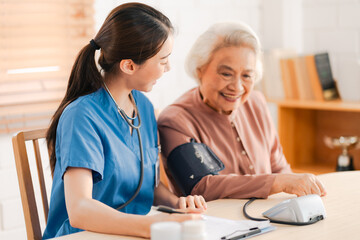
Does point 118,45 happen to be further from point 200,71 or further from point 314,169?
point 314,169

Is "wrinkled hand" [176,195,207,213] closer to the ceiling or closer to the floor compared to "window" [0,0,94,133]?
closer to the floor

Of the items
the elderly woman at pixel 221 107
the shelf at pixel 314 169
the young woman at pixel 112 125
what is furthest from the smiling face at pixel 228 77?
the shelf at pixel 314 169

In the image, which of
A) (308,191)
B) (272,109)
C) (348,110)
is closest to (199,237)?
(308,191)

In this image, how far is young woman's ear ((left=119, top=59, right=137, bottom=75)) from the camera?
1500mm

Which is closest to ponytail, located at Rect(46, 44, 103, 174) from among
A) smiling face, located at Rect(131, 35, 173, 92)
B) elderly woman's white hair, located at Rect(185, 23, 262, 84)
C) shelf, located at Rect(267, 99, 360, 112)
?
smiling face, located at Rect(131, 35, 173, 92)

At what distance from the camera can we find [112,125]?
1.52 metres

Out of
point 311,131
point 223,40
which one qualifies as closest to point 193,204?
point 223,40

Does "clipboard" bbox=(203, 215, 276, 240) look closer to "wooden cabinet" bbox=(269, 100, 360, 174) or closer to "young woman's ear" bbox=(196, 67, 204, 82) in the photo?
"young woman's ear" bbox=(196, 67, 204, 82)

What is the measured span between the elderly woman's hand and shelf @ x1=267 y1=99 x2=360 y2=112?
47.2 inches

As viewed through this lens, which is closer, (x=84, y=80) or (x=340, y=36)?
(x=84, y=80)

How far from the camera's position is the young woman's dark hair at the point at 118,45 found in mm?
1472

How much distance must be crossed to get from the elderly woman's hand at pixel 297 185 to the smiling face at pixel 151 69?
485 mm

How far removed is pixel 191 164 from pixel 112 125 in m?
0.31

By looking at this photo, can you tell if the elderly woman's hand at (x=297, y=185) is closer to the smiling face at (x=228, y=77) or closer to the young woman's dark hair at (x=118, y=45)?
the smiling face at (x=228, y=77)
